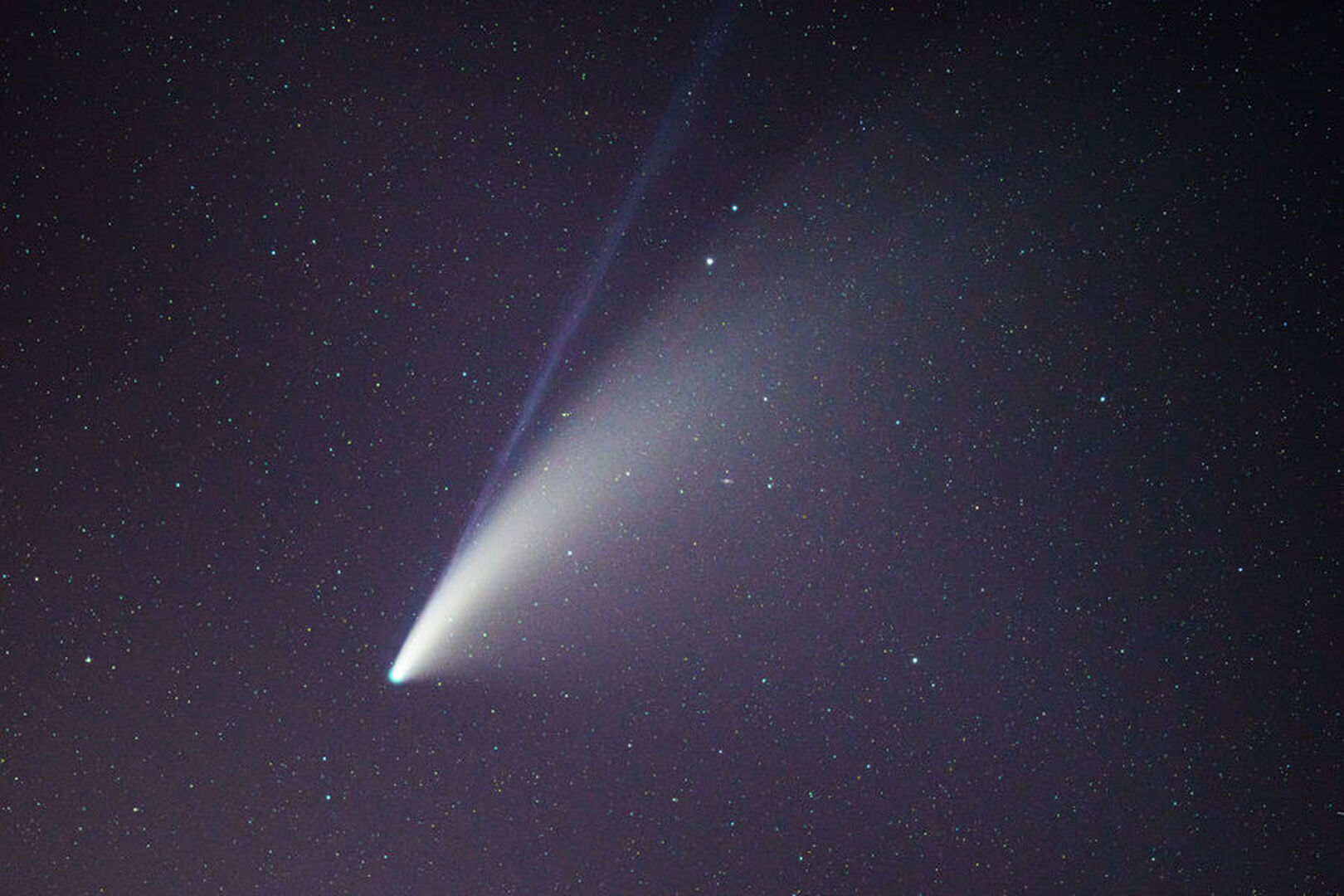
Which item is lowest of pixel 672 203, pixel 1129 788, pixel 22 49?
pixel 1129 788

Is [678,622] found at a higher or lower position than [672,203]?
lower

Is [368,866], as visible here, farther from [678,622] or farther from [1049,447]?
[1049,447]

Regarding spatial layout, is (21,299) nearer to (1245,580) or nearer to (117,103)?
(117,103)

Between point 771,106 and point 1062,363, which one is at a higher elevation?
point 771,106

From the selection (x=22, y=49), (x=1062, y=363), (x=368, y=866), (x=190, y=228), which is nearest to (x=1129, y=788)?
(x=1062, y=363)

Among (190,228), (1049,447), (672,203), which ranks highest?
(190,228)

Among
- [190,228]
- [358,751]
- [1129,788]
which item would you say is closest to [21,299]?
[190,228]

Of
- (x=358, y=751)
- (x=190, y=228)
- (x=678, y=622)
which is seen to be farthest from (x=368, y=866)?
(x=190, y=228)
